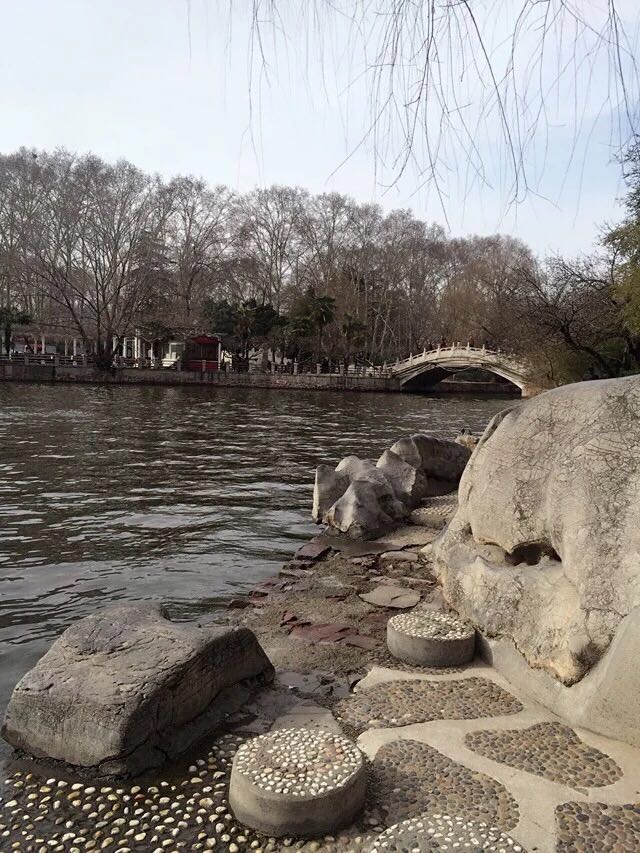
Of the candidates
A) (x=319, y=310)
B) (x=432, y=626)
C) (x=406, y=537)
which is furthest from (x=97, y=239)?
(x=432, y=626)

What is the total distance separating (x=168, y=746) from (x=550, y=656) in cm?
216

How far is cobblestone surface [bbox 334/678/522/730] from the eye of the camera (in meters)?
3.75

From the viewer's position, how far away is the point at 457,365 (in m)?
45.1

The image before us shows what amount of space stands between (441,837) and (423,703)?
4.09ft

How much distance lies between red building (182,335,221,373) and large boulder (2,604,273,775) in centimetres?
4626

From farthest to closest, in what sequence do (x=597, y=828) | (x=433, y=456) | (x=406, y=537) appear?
(x=433, y=456) < (x=406, y=537) < (x=597, y=828)

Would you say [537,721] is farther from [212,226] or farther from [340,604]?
[212,226]

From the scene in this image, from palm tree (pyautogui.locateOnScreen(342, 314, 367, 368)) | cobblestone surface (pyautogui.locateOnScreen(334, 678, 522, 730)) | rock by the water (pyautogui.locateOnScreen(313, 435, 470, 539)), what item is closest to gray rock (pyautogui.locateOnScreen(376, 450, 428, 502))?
rock by the water (pyautogui.locateOnScreen(313, 435, 470, 539))

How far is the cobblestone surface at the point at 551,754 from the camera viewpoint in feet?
10.3

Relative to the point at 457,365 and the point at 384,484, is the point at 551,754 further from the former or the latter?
the point at 457,365

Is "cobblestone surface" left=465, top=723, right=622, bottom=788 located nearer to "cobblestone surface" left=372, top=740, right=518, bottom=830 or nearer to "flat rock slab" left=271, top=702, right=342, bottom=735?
"cobblestone surface" left=372, top=740, right=518, bottom=830

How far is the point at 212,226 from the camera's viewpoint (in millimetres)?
56406

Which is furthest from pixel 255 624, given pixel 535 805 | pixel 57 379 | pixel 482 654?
pixel 57 379

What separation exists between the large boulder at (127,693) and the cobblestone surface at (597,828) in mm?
1859
